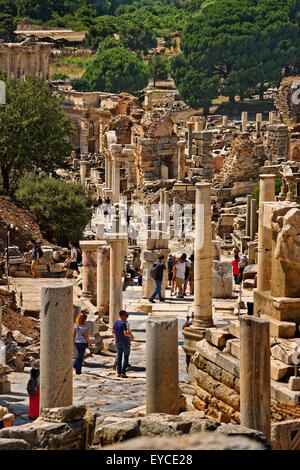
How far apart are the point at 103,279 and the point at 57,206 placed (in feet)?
32.5

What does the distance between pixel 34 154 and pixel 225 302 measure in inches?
562

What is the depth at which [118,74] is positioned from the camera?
9581cm

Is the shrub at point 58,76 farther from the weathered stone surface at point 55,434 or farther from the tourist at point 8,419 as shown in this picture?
the weathered stone surface at point 55,434

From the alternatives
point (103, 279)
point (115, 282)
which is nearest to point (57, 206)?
point (103, 279)

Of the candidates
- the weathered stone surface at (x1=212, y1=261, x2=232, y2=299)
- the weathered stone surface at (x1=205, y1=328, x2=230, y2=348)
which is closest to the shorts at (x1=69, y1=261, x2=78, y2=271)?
the weathered stone surface at (x1=212, y1=261, x2=232, y2=299)

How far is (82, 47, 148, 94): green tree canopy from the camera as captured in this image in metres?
96.1

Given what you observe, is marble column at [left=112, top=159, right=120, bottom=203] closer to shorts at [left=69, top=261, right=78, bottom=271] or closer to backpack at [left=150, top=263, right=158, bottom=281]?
shorts at [left=69, top=261, right=78, bottom=271]

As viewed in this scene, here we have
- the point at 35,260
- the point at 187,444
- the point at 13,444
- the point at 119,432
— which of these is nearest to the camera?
the point at 187,444

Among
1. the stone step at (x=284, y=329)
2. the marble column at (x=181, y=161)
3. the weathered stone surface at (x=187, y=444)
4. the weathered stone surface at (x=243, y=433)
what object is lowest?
the weathered stone surface at (x=243, y=433)

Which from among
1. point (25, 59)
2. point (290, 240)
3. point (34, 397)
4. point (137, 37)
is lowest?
point (34, 397)

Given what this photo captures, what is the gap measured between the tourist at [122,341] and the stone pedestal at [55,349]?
11.3 ft

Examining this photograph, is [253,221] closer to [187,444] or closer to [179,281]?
[179,281]

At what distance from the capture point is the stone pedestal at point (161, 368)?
45.2 feet

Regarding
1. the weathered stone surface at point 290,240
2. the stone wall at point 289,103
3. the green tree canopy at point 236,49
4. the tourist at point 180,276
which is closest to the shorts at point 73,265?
the tourist at point 180,276
